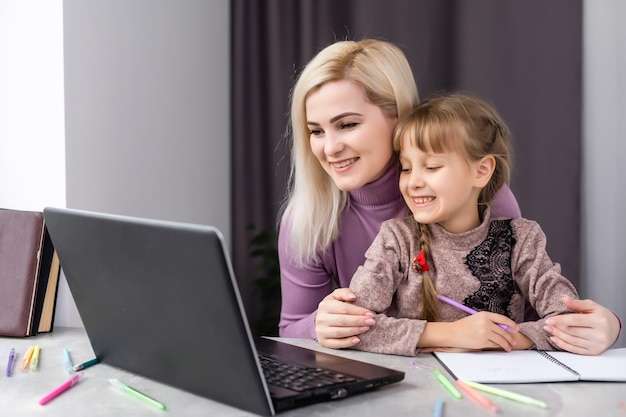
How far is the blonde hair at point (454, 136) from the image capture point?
1309 mm

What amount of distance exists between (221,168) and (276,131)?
0.77ft

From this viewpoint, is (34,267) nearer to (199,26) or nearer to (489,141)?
(489,141)

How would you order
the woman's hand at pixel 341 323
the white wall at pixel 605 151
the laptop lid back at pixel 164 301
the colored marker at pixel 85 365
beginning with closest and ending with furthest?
1. the laptop lid back at pixel 164 301
2. the colored marker at pixel 85 365
3. the woman's hand at pixel 341 323
4. the white wall at pixel 605 151

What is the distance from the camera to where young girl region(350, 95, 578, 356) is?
130cm

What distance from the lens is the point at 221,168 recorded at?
8.39ft

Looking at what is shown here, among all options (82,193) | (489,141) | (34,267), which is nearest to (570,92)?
(489,141)

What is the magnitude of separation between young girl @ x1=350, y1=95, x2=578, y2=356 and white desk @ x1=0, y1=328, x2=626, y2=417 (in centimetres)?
24

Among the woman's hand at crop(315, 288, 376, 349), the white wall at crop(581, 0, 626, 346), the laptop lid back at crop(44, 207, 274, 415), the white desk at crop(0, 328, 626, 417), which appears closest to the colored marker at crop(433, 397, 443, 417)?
the white desk at crop(0, 328, 626, 417)

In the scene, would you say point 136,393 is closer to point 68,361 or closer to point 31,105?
point 68,361

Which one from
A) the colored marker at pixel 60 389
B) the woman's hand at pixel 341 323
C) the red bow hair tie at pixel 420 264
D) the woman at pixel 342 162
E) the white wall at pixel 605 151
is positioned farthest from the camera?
the white wall at pixel 605 151

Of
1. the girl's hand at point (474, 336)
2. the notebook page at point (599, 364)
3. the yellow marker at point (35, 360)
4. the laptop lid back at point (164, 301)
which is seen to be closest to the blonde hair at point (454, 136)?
the girl's hand at point (474, 336)

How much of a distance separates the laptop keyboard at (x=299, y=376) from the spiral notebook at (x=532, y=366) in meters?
0.18

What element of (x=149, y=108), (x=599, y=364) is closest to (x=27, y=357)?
(x=599, y=364)

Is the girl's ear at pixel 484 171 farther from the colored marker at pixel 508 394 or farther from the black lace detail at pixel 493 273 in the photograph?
the colored marker at pixel 508 394
